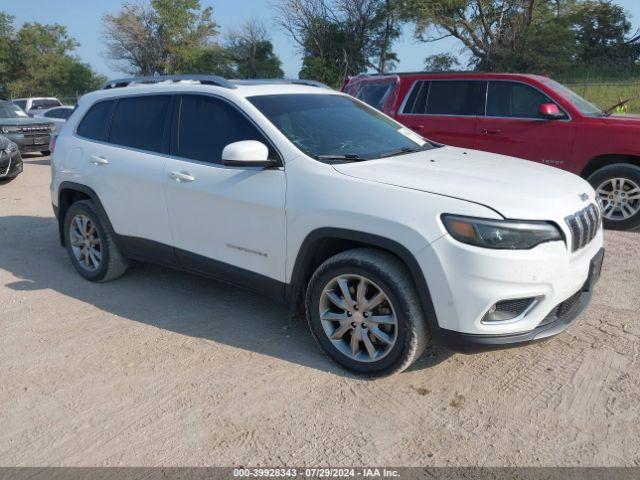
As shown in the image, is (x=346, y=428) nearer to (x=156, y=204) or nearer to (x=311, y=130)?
(x=311, y=130)

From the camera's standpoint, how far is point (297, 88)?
14.7 feet

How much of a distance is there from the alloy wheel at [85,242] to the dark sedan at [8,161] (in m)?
6.42

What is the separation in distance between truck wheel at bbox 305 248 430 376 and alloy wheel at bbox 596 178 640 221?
4435mm

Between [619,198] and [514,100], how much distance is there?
1763 mm

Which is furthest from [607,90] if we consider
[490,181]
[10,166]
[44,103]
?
[44,103]

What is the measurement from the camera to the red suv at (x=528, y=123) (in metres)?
6.54

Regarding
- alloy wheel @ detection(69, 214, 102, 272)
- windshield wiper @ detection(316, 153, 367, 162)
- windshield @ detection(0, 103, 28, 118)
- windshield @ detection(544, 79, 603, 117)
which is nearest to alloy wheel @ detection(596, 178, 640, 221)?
windshield @ detection(544, 79, 603, 117)

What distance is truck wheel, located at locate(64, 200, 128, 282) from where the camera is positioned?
4.97 m

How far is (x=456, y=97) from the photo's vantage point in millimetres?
7684

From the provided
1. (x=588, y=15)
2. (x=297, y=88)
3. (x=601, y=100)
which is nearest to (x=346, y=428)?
(x=297, y=88)

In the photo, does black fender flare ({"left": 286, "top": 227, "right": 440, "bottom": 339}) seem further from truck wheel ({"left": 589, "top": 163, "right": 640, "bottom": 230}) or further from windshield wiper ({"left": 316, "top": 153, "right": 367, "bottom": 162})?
truck wheel ({"left": 589, "top": 163, "right": 640, "bottom": 230})

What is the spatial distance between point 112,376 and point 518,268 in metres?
2.44

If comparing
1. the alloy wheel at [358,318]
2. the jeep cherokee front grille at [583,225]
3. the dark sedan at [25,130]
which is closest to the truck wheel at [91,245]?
the alloy wheel at [358,318]

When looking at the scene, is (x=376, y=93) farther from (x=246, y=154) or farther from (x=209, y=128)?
(x=246, y=154)
